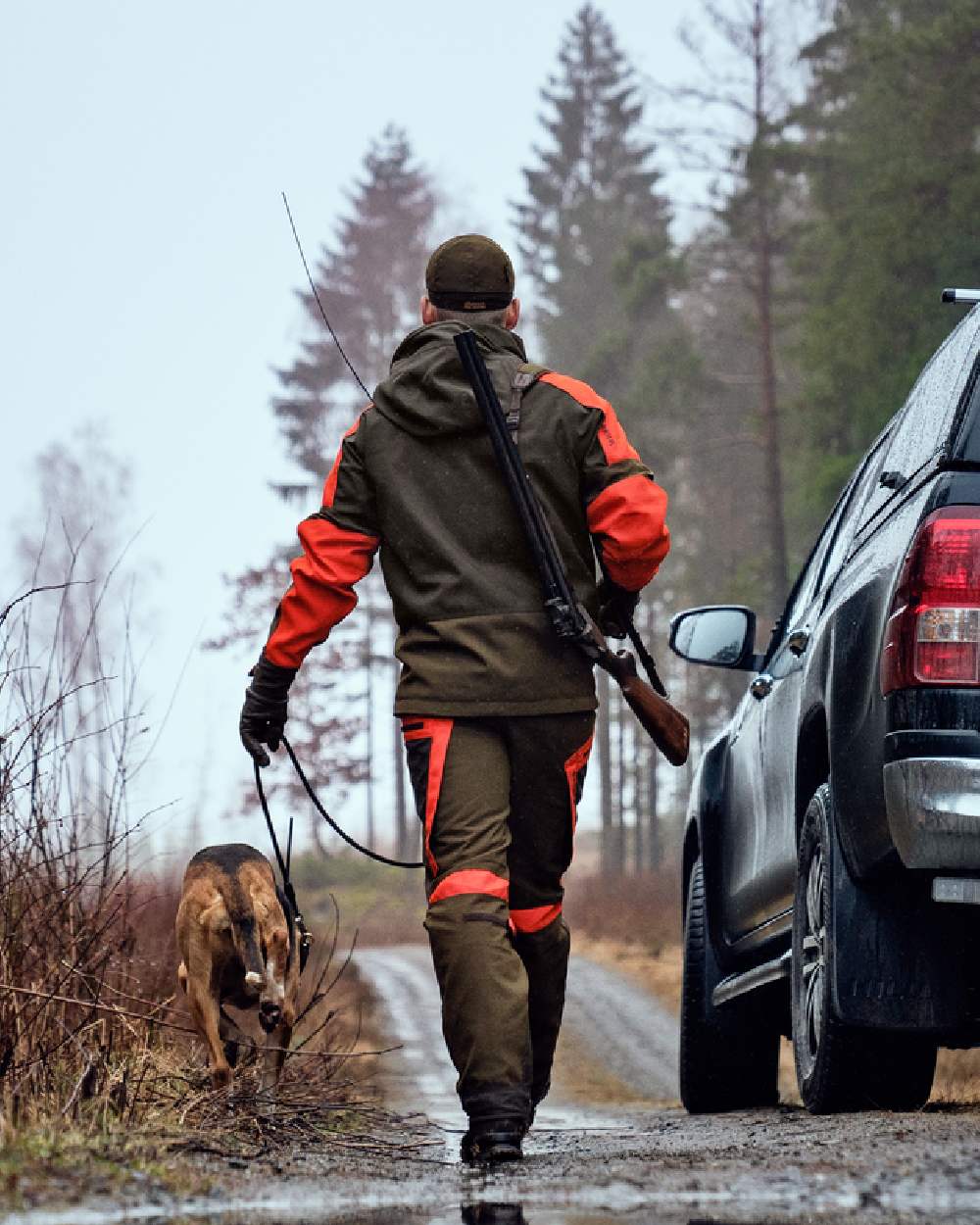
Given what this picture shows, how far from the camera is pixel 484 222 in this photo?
50.1 meters

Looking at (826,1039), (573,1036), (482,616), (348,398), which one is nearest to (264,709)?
(482,616)

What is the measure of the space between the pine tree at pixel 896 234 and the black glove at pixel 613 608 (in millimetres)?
20598

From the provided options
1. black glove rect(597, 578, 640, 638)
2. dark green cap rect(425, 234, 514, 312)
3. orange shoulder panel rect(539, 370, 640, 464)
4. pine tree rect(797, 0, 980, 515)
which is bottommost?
black glove rect(597, 578, 640, 638)

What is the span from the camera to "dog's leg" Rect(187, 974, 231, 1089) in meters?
6.22

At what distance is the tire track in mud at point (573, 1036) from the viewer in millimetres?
11711

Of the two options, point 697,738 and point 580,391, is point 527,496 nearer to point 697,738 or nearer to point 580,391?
point 580,391

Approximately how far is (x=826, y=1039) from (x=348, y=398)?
43.6 meters

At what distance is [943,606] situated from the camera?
4324 mm

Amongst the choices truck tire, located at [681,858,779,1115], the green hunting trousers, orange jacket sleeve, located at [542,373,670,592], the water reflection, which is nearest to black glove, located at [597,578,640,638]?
orange jacket sleeve, located at [542,373,670,592]

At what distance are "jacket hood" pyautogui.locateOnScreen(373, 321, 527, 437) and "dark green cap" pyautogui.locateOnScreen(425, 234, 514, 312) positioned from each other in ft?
0.44

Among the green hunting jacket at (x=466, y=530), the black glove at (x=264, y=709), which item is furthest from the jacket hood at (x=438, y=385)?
the black glove at (x=264, y=709)

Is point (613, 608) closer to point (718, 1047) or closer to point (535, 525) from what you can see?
point (535, 525)

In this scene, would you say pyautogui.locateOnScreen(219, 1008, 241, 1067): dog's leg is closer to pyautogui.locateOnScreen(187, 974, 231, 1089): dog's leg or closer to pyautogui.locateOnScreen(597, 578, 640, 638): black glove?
pyautogui.locateOnScreen(187, 974, 231, 1089): dog's leg

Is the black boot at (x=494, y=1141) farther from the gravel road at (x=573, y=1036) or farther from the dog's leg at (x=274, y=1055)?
the gravel road at (x=573, y=1036)
